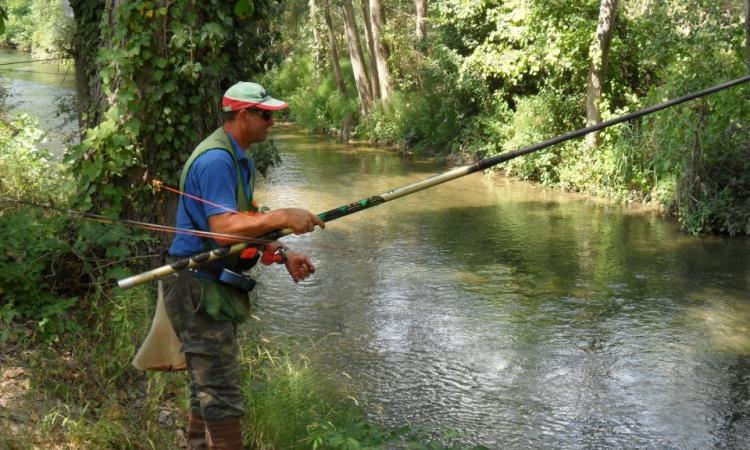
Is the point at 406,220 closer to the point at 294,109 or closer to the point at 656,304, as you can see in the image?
the point at 656,304

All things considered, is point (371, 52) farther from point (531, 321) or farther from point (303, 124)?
point (531, 321)

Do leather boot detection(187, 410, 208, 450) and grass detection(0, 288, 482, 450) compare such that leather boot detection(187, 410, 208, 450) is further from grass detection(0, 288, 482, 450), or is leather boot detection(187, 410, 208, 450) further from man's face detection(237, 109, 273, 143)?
man's face detection(237, 109, 273, 143)

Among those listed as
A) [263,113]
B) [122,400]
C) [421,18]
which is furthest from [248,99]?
[421,18]

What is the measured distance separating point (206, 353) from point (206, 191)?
772mm

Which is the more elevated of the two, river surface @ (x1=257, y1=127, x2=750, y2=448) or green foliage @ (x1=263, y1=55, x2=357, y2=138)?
green foliage @ (x1=263, y1=55, x2=357, y2=138)

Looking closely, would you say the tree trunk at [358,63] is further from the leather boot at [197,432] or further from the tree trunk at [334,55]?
the leather boot at [197,432]

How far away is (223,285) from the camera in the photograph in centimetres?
400

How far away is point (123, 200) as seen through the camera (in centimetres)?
638

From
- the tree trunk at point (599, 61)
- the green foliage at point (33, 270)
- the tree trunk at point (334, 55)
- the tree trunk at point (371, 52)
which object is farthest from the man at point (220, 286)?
the tree trunk at point (334, 55)

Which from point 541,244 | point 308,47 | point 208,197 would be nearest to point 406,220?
point 541,244

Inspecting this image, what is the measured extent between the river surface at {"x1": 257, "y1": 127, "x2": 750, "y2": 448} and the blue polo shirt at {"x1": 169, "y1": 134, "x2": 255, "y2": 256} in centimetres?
343

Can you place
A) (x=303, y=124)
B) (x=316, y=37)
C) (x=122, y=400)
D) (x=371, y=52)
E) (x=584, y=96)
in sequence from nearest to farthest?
1. (x=122, y=400)
2. (x=584, y=96)
3. (x=371, y=52)
4. (x=303, y=124)
5. (x=316, y=37)

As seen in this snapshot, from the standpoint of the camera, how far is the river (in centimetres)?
716

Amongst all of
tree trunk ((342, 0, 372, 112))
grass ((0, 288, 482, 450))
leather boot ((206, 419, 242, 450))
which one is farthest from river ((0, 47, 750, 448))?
tree trunk ((342, 0, 372, 112))
